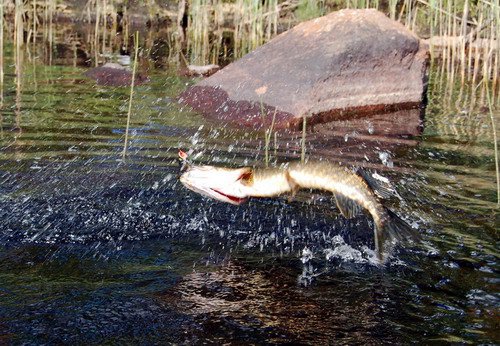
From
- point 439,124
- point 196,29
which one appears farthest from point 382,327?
point 196,29

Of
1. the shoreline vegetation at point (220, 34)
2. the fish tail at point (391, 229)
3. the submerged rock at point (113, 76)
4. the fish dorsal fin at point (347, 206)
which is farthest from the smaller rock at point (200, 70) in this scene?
the fish tail at point (391, 229)

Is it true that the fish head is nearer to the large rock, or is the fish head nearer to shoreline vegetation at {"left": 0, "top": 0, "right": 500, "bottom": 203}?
the large rock

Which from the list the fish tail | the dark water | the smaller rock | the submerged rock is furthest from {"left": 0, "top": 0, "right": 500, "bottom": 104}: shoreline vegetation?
the fish tail

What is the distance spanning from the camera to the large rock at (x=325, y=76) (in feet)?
25.7

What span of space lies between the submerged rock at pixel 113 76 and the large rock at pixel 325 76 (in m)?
1.42

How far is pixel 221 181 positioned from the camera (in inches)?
143

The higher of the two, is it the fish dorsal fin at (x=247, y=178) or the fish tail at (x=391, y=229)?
the fish dorsal fin at (x=247, y=178)

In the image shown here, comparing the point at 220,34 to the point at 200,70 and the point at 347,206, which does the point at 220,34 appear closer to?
the point at 200,70

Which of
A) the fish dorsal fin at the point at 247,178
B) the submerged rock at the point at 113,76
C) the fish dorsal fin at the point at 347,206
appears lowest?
the fish dorsal fin at the point at 347,206

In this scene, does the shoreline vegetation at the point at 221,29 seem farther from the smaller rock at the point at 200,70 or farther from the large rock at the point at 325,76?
the large rock at the point at 325,76

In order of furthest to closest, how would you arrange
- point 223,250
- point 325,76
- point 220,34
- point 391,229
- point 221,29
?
point 221,29 → point 220,34 → point 325,76 → point 223,250 → point 391,229

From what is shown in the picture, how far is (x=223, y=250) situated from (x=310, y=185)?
85 centimetres

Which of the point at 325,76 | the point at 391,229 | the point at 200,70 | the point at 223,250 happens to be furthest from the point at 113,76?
the point at 391,229

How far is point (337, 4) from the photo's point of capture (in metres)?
14.4
